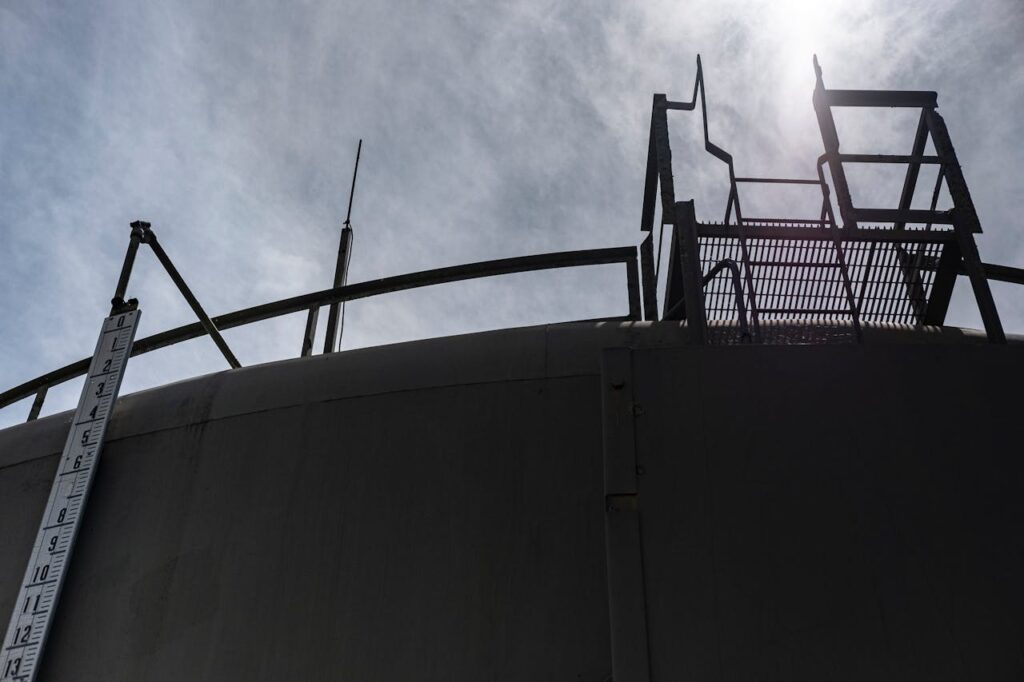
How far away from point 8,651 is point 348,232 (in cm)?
445

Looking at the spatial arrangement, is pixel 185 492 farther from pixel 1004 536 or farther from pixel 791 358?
pixel 1004 536

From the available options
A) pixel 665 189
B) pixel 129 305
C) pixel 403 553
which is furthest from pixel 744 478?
pixel 129 305

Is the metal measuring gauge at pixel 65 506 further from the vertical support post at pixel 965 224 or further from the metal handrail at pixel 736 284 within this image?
the vertical support post at pixel 965 224

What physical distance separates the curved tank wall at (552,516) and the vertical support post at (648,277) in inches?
26.8

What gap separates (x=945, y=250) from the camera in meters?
4.72

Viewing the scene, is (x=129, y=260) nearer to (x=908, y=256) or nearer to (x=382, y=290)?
(x=382, y=290)

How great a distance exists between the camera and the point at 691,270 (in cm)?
444

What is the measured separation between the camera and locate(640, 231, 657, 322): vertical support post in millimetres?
5531

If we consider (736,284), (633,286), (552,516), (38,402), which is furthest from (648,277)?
(38,402)

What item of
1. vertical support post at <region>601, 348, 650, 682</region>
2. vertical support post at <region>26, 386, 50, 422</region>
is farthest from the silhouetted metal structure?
vertical support post at <region>26, 386, 50, 422</region>

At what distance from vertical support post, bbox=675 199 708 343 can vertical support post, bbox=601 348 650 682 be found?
0.87 metres

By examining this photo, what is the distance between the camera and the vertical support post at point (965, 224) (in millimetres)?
4273

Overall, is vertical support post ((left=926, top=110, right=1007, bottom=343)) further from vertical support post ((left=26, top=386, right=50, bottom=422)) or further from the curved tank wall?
vertical support post ((left=26, top=386, right=50, bottom=422))

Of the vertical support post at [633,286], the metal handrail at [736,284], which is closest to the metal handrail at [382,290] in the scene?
the vertical support post at [633,286]
